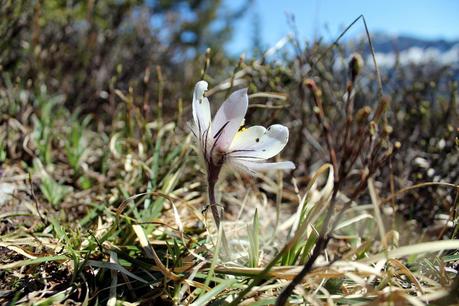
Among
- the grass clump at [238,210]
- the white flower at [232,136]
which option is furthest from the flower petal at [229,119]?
the grass clump at [238,210]

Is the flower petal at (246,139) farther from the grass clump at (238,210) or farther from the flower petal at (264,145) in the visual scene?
the grass clump at (238,210)

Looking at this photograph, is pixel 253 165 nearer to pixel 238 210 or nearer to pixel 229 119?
pixel 229 119

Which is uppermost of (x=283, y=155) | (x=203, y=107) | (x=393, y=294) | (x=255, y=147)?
(x=203, y=107)

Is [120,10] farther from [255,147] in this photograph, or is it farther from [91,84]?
[255,147]

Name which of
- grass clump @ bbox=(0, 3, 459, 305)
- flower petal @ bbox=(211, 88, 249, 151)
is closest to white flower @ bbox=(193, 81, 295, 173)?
flower petal @ bbox=(211, 88, 249, 151)

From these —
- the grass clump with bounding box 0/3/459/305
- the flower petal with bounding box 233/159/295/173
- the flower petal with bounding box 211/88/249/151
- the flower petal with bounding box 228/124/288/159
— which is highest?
the flower petal with bounding box 211/88/249/151

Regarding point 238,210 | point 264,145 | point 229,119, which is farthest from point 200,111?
point 238,210

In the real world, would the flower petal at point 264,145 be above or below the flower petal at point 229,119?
below

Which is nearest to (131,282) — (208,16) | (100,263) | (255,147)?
(100,263)

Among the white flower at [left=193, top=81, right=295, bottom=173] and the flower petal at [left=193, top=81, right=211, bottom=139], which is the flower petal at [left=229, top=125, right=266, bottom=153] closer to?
the white flower at [left=193, top=81, right=295, bottom=173]
